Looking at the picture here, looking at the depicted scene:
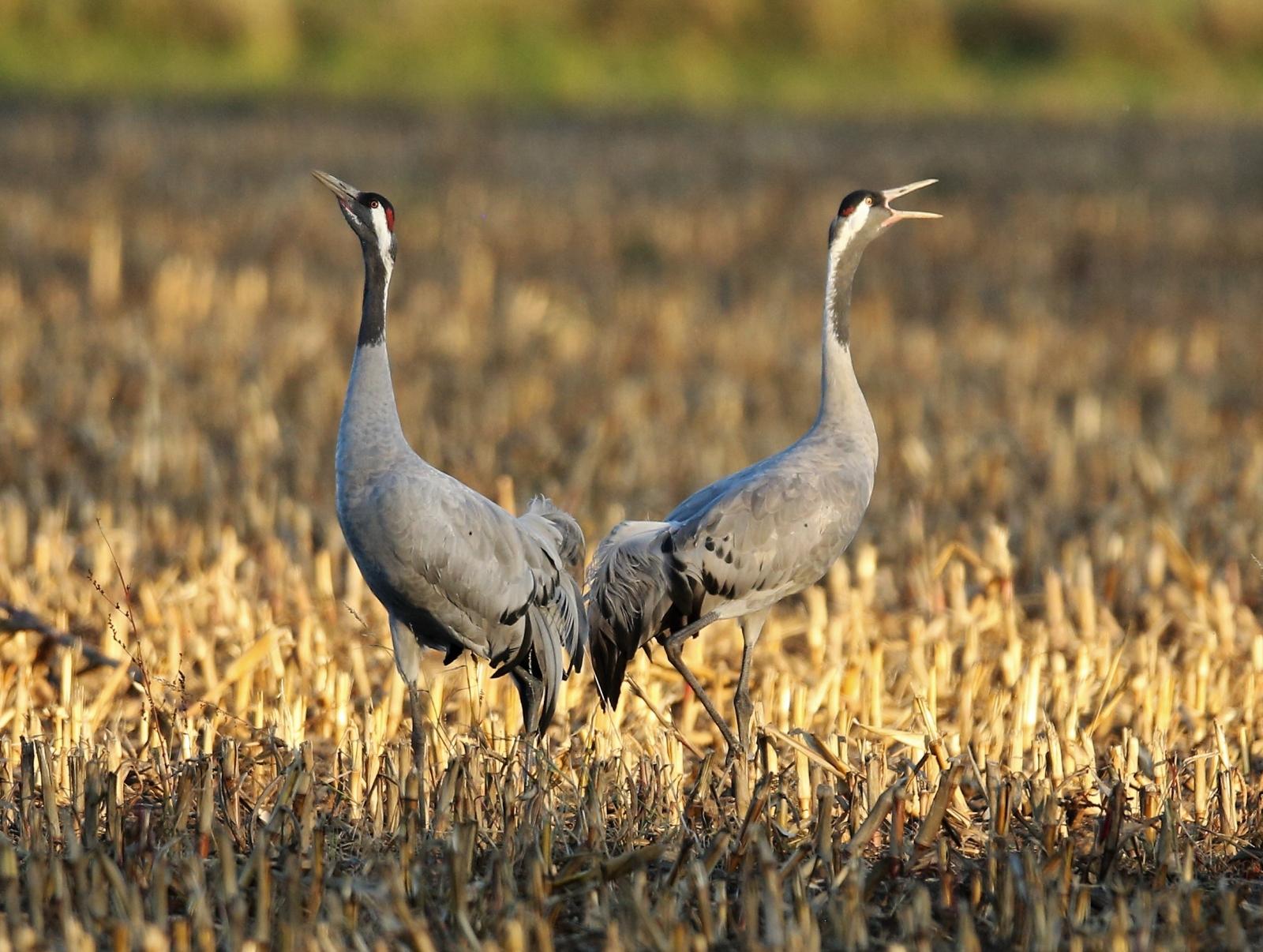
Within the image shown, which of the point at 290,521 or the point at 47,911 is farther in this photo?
the point at 290,521

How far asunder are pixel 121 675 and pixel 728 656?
83.9 inches

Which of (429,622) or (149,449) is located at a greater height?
(429,622)

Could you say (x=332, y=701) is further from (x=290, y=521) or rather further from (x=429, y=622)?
(x=290, y=521)

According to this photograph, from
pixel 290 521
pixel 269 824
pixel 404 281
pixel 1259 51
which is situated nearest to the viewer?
pixel 269 824

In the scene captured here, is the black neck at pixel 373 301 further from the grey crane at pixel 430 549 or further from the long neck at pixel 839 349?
the long neck at pixel 839 349

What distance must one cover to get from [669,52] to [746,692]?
92.8 feet

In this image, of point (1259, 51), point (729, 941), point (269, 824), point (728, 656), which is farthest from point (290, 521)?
point (1259, 51)

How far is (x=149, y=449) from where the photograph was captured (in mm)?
8672

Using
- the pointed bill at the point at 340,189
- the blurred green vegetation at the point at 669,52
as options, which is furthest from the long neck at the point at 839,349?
the blurred green vegetation at the point at 669,52

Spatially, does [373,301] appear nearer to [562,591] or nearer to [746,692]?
[562,591]

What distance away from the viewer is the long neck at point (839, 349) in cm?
534

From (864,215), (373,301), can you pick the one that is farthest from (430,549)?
(864,215)

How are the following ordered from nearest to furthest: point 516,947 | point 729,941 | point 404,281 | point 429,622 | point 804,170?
point 516,947, point 729,941, point 429,622, point 404,281, point 804,170

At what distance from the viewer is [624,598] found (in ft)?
17.0
